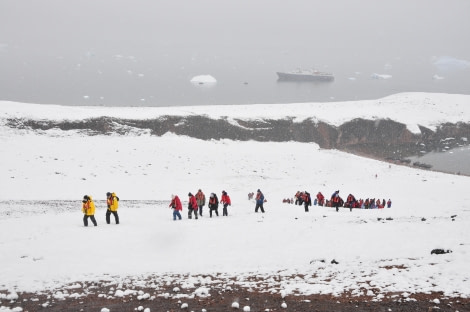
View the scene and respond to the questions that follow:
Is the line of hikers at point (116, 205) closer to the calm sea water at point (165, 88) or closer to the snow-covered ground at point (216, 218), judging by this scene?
the snow-covered ground at point (216, 218)

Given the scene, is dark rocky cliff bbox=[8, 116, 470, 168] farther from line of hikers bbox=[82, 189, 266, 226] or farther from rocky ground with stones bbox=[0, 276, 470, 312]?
rocky ground with stones bbox=[0, 276, 470, 312]

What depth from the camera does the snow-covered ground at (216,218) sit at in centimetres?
1134

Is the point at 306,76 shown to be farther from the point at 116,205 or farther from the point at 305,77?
the point at 116,205

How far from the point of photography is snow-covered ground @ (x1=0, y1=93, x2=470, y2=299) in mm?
11336

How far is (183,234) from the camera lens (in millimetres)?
15539

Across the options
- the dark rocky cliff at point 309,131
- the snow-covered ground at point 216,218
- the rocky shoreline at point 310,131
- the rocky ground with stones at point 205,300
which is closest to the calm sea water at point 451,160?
the rocky shoreline at point 310,131

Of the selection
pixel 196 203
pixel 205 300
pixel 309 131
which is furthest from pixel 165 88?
pixel 205 300

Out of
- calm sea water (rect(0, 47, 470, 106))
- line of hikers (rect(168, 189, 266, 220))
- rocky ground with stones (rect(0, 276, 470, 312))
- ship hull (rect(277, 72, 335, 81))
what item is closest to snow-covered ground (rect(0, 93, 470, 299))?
rocky ground with stones (rect(0, 276, 470, 312))

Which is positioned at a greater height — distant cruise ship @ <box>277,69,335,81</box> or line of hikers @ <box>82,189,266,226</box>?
distant cruise ship @ <box>277,69,335,81</box>

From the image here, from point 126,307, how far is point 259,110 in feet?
148

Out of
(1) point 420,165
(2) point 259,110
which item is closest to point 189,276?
(1) point 420,165

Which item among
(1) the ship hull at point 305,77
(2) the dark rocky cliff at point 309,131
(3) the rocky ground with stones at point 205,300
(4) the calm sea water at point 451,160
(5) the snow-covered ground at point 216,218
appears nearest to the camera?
(3) the rocky ground with stones at point 205,300

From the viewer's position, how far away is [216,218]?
19109mm

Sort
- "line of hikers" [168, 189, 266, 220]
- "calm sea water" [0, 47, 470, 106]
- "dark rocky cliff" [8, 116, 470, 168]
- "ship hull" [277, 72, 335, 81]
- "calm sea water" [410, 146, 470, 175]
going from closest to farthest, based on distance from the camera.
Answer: "line of hikers" [168, 189, 266, 220]
"dark rocky cliff" [8, 116, 470, 168]
"calm sea water" [410, 146, 470, 175]
"calm sea water" [0, 47, 470, 106]
"ship hull" [277, 72, 335, 81]
